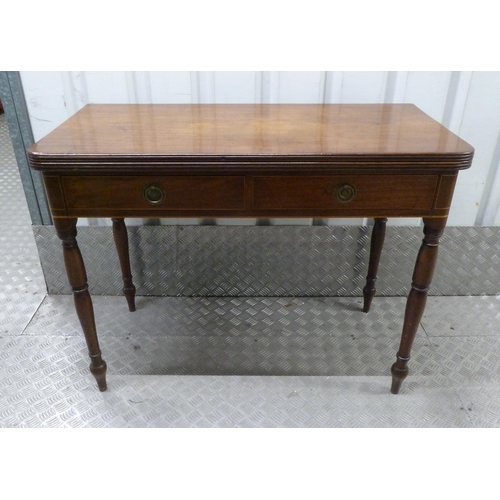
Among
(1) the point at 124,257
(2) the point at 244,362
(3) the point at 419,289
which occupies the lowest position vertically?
(2) the point at 244,362

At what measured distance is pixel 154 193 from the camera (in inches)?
48.5

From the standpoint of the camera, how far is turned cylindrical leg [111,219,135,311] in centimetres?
177

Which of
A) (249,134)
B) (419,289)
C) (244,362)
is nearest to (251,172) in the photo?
(249,134)

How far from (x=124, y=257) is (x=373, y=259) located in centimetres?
99

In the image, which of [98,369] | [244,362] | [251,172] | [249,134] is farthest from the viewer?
[244,362]

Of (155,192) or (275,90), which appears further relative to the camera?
(275,90)

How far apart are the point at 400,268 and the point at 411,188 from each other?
0.81 meters

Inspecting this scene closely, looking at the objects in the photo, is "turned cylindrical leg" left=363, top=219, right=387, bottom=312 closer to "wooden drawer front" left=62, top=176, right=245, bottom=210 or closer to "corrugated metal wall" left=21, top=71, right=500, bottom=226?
"corrugated metal wall" left=21, top=71, right=500, bottom=226

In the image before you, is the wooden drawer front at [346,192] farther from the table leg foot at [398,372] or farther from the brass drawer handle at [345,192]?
the table leg foot at [398,372]

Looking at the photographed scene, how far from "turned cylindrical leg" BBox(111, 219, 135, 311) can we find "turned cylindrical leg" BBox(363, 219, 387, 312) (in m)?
0.96

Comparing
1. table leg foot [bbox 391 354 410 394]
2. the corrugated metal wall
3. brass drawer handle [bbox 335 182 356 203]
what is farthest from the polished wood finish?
the corrugated metal wall

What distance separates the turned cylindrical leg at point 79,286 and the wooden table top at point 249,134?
0.66 ft

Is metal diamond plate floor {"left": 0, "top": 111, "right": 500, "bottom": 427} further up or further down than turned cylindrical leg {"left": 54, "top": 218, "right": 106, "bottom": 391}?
further down

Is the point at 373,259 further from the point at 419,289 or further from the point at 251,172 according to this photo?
the point at 251,172
